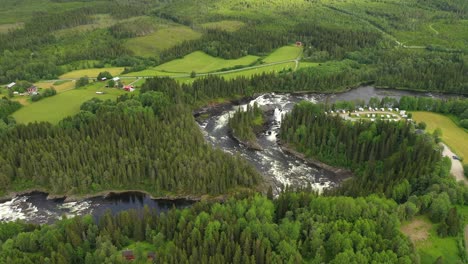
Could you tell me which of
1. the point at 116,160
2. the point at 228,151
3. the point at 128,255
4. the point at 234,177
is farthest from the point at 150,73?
the point at 128,255

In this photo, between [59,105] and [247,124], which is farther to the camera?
[59,105]

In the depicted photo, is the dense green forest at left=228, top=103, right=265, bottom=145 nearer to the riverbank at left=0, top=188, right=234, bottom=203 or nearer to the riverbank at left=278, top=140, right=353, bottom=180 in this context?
the riverbank at left=278, top=140, right=353, bottom=180

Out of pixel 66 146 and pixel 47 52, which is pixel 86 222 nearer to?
pixel 66 146

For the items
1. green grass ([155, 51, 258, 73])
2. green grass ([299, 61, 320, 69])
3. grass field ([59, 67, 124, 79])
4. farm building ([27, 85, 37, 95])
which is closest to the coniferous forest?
farm building ([27, 85, 37, 95])

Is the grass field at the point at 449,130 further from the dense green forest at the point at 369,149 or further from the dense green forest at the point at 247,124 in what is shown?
the dense green forest at the point at 247,124

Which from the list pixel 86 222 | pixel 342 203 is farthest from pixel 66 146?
pixel 342 203

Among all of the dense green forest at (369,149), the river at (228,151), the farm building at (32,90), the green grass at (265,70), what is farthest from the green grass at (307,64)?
the farm building at (32,90)

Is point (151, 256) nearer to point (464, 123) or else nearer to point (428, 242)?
point (428, 242)
